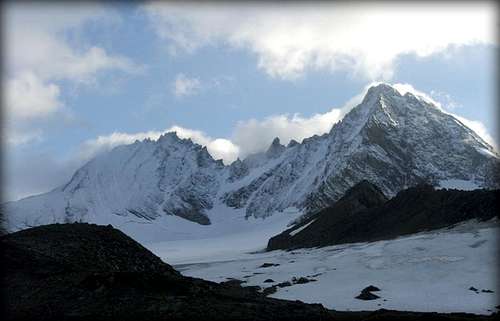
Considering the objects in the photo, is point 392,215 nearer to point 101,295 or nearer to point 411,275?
point 411,275

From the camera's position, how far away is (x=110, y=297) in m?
34.0

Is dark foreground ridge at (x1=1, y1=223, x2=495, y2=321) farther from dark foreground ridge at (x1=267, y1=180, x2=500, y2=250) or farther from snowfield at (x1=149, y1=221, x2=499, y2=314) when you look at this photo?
dark foreground ridge at (x1=267, y1=180, x2=500, y2=250)

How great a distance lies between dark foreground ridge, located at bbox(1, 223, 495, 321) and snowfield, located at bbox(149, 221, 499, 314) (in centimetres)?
701

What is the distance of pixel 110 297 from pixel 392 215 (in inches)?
3167

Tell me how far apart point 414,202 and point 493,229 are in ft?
119

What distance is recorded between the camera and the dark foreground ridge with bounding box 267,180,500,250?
289 ft

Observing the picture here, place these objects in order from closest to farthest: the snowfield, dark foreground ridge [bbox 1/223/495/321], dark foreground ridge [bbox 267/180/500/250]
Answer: dark foreground ridge [bbox 1/223/495/321], the snowfield, dark foreground ridge [bbox 267/180/500/250]

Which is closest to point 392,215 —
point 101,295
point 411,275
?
point 411,275

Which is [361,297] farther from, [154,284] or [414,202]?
[414,202]

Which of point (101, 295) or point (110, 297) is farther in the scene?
point (101, 295)

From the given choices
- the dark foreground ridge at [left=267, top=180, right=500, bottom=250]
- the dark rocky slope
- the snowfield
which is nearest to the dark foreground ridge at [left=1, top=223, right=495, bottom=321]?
Result: the dark rocky slope

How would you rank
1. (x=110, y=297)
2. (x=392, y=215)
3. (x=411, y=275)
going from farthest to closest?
1. (x=392, y=215)
2. (x=411, y=275)
3. (x=110, y=297)

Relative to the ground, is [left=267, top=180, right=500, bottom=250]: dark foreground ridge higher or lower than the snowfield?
higher

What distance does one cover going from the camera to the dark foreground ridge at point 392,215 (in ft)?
289
